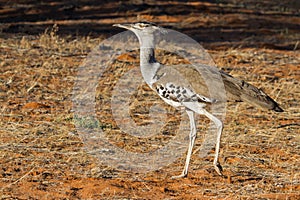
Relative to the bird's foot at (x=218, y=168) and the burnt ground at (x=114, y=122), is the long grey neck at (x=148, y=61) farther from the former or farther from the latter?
the bird's foot at (x=218, y=168)

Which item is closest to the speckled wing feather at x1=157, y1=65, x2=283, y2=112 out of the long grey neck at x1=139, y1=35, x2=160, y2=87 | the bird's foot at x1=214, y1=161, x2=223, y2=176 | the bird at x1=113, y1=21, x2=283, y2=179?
the bird at x1=113, y1=21, x2=283, y2=179

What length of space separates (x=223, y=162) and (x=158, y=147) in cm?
81

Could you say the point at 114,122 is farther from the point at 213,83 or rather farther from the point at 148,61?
the point at 213,83

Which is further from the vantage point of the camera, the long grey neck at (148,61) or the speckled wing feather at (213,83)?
the long grey neck at (148,61)

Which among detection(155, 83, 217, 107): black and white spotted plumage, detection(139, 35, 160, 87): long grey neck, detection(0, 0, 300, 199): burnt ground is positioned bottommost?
detection(0, 0, 300, 199): burnt ground

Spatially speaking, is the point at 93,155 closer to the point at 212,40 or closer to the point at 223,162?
the point at 223,162

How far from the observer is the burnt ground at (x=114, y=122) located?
5648 millimetres

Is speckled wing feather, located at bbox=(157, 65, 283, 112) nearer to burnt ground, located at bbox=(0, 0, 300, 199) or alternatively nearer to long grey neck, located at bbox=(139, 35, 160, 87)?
long grey neck, located at bbox=(139, 35, 160, 87)

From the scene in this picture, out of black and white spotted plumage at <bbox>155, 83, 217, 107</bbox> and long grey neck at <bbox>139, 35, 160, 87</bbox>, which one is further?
long grey neck at <bbox>139, 35, 160, 87</bbox>

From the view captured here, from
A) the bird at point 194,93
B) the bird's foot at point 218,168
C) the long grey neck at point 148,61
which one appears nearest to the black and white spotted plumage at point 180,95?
the bird at point 194,93

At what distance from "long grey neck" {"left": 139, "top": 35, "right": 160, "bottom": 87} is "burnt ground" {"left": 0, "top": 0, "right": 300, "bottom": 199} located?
865 mm

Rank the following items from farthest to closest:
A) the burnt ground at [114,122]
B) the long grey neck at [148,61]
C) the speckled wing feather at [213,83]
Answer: the long grey neck at [148,61], the speckled wing feather at [213,83], the burnt ground at [114,122]

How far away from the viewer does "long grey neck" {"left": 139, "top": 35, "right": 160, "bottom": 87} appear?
20.7 ft

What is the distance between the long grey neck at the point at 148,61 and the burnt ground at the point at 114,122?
34.0 inches
